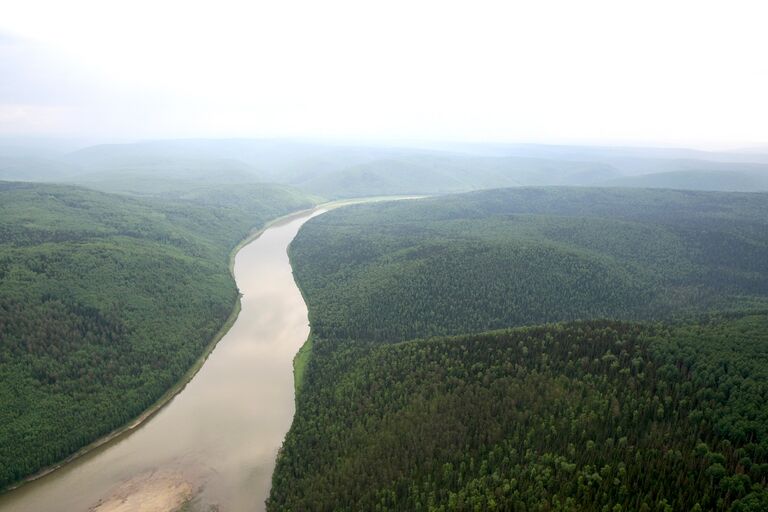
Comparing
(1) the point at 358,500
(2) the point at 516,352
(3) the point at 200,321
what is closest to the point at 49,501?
(1) the point at 358,500

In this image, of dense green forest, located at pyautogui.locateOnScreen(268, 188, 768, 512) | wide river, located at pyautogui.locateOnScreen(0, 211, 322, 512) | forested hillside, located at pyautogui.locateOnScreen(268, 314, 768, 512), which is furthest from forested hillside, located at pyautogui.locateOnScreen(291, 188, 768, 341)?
forested hillside, located at pyautogui.locateOnScreen(268, 314, 768, 512)

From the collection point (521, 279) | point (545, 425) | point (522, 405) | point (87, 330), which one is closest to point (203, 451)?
point (87, 330)

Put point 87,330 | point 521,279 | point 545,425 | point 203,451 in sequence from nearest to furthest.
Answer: point 545,425
point 203,451
point 87,330
point 521,279

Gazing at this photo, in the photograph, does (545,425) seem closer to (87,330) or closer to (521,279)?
(521,279)

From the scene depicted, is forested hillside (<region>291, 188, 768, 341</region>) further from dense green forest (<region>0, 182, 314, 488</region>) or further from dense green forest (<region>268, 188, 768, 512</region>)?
dense green forest (<region>0, 182, 314, 488</region>)

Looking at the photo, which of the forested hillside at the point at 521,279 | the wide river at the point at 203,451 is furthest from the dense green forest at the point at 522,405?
the wide river at the point at 203,451

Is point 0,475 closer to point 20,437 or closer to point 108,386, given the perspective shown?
point 20,437
